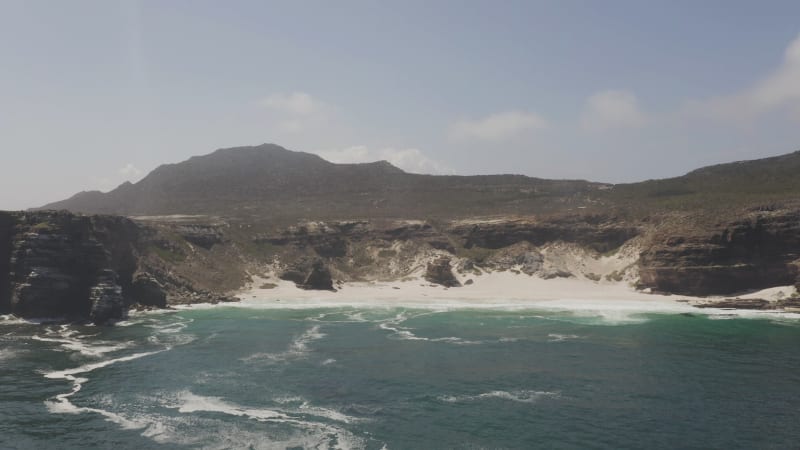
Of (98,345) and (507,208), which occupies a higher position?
(507,208)

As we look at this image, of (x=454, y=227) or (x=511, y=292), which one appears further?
(x=454, y=227)

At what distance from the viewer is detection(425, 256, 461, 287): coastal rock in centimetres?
10169

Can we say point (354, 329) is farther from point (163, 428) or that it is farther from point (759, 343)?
point (759, 343)

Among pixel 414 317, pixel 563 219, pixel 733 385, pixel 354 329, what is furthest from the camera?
pixel 563 219

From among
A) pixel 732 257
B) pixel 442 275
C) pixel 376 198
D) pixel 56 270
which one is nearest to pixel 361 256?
pixel 442 275

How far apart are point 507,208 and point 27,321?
358 feet

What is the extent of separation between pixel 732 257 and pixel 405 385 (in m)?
64.7

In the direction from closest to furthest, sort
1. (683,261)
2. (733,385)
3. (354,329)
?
(733,385) → (354,329) → (683,261)

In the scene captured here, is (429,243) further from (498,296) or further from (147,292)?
(147,292)

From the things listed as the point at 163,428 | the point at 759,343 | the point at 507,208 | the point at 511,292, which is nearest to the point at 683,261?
the point at 511,292

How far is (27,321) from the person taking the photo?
2581 inches

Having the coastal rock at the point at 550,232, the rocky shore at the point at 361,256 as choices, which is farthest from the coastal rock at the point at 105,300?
the coastal rock at the point at 550,232

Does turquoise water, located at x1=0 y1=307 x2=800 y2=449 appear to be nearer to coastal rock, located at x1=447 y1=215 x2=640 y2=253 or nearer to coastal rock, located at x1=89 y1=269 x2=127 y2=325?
coastal rock, located at x1=89 y1=269 x2=127 y2=325

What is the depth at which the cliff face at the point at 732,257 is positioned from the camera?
78.4 m
